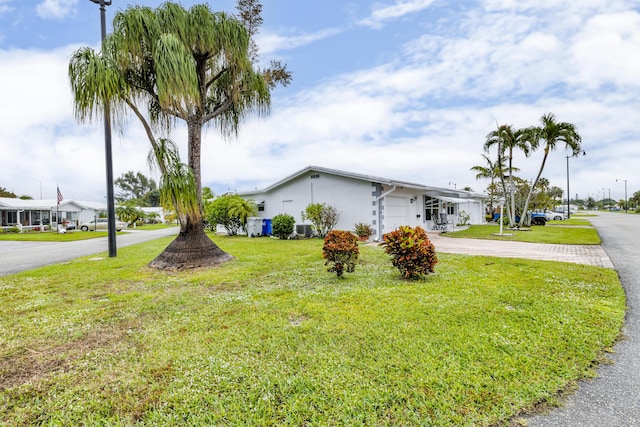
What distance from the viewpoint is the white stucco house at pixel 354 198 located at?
50.2 feet

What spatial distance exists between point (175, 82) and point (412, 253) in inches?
270

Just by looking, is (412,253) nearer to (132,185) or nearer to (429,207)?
(429,207)

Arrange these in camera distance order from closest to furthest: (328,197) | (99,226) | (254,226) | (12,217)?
1. (328,197)
2. (254,226)
3. (12,217)
4. (99,226)

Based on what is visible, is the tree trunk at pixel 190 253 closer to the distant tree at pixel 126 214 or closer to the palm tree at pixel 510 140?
the palm tree at pixel 510 140

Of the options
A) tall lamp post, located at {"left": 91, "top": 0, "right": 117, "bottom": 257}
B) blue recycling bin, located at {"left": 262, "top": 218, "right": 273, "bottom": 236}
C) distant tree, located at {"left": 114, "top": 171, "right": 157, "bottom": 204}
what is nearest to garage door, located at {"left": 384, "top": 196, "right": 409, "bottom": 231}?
blue recycling bin, located at {"left": 262, "top": 218, "right": 273, "bottom": 236}

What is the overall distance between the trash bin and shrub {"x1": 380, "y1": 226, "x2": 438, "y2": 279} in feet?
41.8

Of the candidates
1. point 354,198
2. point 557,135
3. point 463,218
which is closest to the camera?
point 354,198

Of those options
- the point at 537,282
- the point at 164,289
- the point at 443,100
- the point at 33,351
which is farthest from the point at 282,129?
the point at 33,351

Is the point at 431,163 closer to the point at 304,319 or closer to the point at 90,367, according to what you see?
the point at 304,319

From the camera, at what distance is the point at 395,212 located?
54.6ft

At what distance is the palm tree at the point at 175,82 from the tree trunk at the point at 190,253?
3cm

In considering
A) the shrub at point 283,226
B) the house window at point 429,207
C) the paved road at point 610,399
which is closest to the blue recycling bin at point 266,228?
the shrub at point 283,226

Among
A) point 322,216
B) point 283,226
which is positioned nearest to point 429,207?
point 322,216

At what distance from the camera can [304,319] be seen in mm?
4391
